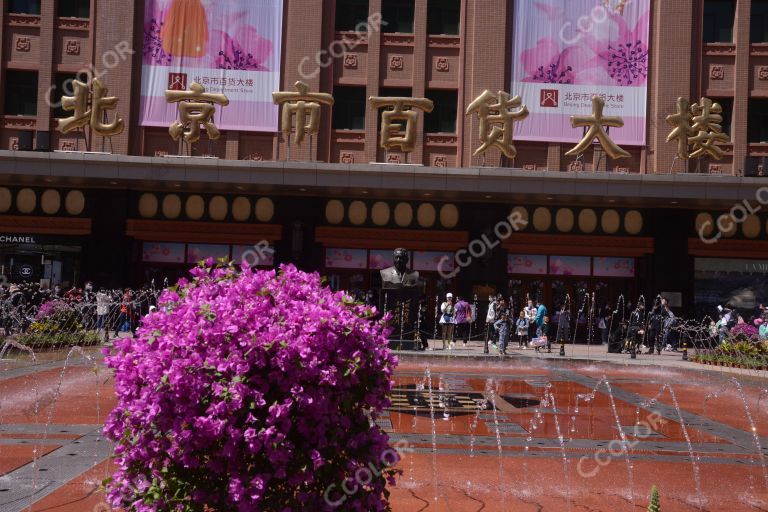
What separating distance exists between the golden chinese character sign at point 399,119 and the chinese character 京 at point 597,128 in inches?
227

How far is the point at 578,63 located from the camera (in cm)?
3048

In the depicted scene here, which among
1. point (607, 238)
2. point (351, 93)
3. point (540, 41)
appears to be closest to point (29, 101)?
point (351, 93)

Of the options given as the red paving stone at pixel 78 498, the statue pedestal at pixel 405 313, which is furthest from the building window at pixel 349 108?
the red paving stone at pixel 78 498

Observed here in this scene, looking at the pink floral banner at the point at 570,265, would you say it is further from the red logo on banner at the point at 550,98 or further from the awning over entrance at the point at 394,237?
the red logo on banner at the point at 550,98

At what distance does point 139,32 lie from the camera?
30578 mm

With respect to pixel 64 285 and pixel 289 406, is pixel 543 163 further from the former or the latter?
pixel 289 406

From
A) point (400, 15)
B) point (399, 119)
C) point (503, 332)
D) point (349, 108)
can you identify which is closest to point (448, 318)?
point (503, 332)

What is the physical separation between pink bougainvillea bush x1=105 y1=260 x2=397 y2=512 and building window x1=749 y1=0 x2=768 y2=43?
106ft

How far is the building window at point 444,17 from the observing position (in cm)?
3144

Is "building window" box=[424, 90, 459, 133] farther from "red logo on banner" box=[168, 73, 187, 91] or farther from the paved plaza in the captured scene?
the paved plaza

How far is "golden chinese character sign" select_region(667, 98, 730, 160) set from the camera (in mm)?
29281

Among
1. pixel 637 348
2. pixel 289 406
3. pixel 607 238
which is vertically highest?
pixel 607 238

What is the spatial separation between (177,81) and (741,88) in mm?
22481

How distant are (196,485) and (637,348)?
24446 millimetres
